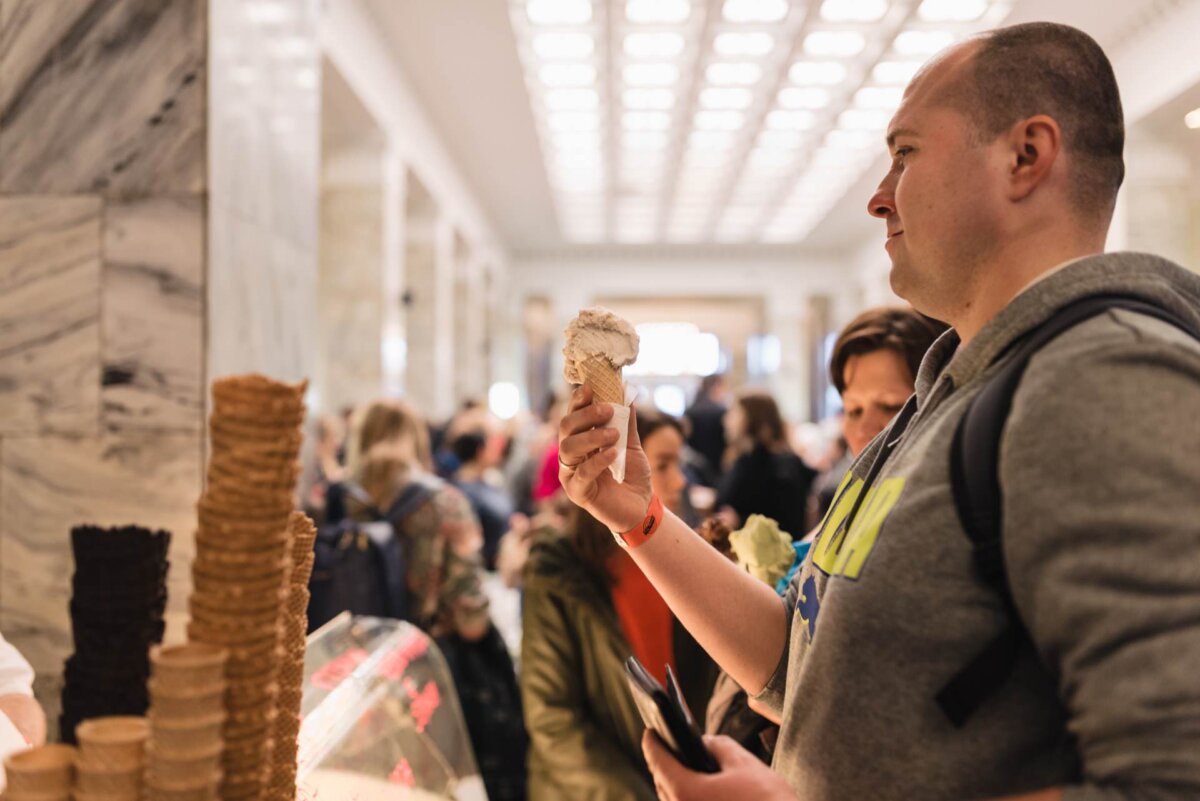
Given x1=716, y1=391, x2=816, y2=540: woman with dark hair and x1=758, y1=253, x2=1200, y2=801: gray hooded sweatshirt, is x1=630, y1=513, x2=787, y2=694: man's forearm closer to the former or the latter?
x1=758, y1=253, x2=1200, y2=801: gray hooded sweatshirt

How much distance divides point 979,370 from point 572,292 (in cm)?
2122

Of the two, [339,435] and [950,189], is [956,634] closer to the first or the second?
[950,189]

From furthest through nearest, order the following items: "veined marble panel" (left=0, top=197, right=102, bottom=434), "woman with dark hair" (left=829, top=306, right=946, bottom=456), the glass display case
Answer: "veined marble panel" (left=0, top=197, right=102, bottom=434) < "woman with dark hair" (left=829, top=306, right=946, bottom=456) < the glass display case

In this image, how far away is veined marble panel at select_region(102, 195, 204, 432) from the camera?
3.62 metres

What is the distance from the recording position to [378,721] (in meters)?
2.07

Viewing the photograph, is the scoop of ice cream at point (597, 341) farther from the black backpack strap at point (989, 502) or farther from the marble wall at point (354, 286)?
the marble wall at point (354, 286)

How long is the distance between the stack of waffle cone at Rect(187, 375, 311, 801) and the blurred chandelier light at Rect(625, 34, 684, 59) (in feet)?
30.0

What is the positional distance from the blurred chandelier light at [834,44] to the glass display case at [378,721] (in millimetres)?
8549

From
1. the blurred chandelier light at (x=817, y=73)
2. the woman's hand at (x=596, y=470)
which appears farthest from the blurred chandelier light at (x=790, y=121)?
the woman's hand at (x=596, y=470)

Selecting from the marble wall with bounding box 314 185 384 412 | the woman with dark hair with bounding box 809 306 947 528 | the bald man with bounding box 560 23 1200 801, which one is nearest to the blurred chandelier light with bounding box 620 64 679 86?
the marble wall with bounding box 314 185 384 412

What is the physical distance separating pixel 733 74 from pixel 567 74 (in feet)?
6.24

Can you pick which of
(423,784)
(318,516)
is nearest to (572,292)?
(318,516)

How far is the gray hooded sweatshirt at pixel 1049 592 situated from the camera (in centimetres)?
89

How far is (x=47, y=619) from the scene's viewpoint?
3580 mm
